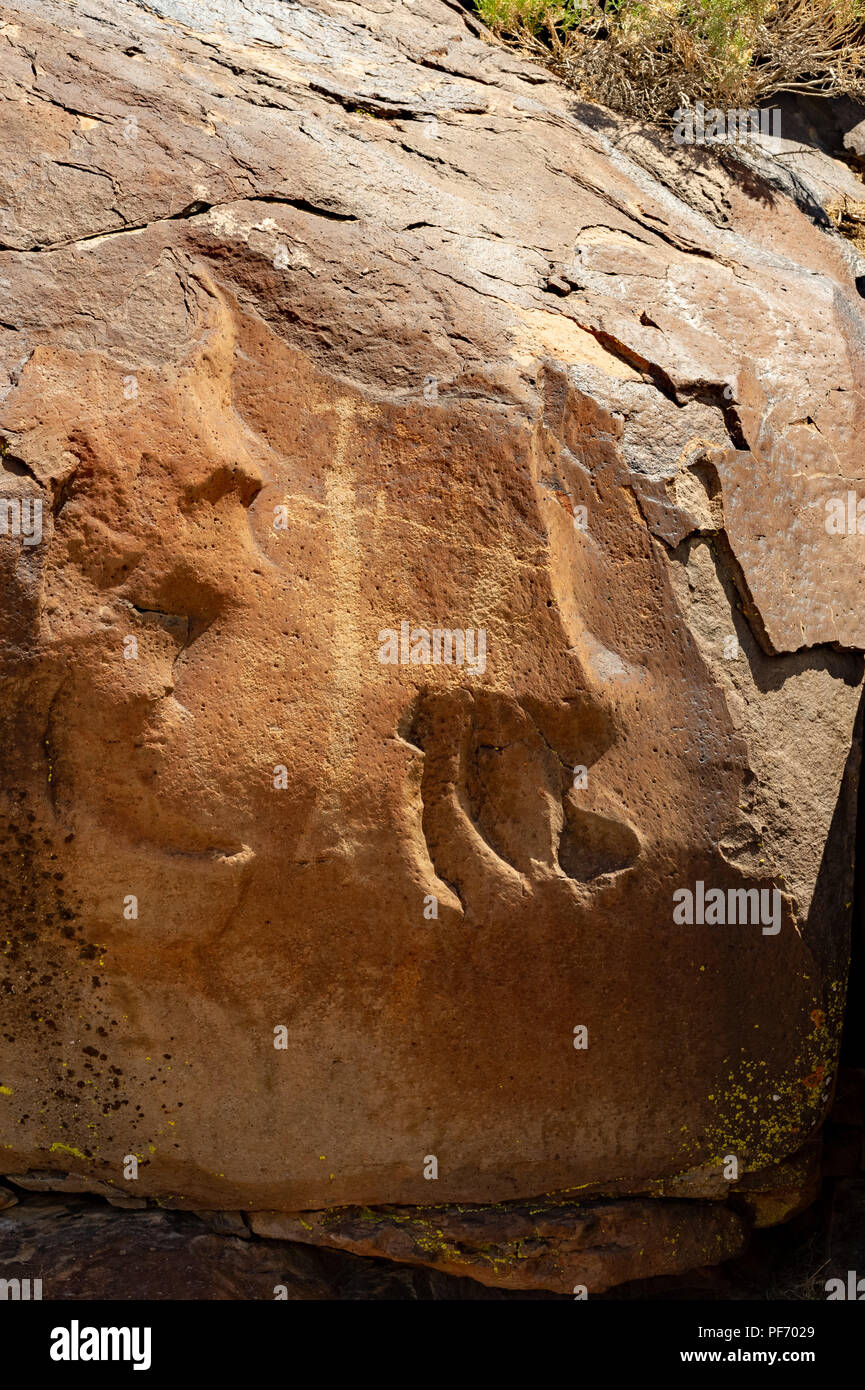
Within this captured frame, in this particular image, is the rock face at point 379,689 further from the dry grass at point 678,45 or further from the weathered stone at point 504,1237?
the dry grass at point 678,45

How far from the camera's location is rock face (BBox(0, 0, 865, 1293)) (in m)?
2.61

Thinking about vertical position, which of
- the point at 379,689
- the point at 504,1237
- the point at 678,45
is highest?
the point at 678,45

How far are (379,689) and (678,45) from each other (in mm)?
2677

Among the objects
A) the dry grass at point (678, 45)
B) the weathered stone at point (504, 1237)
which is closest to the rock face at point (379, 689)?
the weathered stone at point (504, 1237)

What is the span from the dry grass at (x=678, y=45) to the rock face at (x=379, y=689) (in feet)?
4.08

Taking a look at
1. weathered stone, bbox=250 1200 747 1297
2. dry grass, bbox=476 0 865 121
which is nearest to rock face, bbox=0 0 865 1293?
weathered stone, bbox=250 1200 747 1297

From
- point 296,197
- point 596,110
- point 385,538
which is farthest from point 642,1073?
point 596,110

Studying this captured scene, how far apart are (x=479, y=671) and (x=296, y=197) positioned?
1.25 meters

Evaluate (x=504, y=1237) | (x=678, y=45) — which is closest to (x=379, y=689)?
(x=504, y=1237)

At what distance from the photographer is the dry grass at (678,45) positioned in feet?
13.1

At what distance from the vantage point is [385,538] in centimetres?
275

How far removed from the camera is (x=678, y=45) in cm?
401

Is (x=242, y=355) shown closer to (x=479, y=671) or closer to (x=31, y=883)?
(x=479, y=671)

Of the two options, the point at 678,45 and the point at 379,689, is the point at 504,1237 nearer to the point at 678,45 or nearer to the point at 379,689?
the point at 379,689
